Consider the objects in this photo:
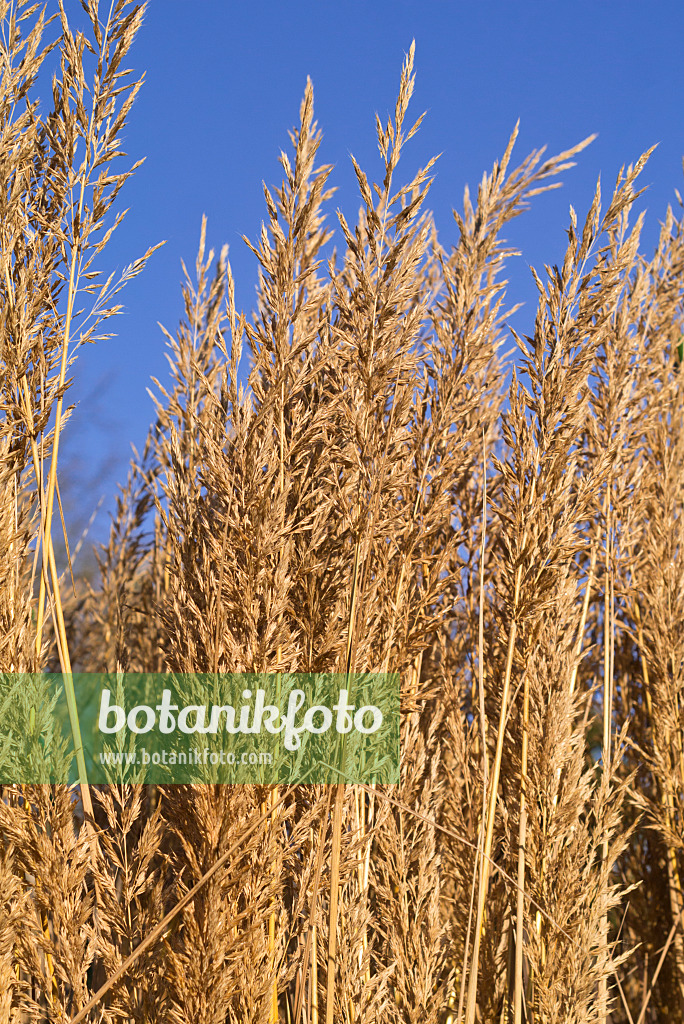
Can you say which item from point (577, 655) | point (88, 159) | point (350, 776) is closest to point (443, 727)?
point (577, 655)

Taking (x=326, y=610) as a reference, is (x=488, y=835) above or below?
below

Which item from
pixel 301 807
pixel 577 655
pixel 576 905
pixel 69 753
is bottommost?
pixel 576 905

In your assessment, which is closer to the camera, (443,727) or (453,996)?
(453,996)

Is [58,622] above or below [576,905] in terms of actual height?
above

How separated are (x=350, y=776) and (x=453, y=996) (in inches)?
47.7

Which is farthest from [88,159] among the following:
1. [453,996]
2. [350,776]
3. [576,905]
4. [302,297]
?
[453,996]

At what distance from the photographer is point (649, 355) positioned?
3309 mm

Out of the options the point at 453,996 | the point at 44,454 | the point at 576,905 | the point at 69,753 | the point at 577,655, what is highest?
the point at 44,454

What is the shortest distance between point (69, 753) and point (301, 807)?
2.17ft

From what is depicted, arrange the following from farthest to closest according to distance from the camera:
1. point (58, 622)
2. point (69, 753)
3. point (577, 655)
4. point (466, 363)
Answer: point (577, 655), point (466, 363), point (58, 622), point (69, 753)

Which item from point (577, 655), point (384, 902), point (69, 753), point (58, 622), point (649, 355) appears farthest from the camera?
point (649, 355)

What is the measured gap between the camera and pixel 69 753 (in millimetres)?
1890

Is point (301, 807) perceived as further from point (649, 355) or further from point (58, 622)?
point (649, 355)

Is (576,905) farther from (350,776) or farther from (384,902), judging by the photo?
(350,776)
